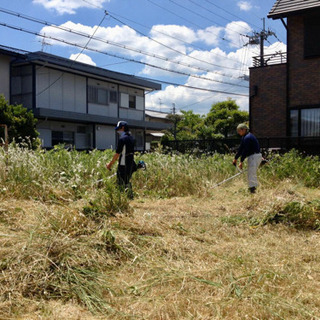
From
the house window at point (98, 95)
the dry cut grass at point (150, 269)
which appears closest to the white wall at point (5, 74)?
the house window at point (98, 95)

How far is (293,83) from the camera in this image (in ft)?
47.8

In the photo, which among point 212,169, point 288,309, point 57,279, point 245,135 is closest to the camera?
point 288,309

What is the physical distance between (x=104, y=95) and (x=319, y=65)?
16.3 metres

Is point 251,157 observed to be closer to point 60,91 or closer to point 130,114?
point 60,91

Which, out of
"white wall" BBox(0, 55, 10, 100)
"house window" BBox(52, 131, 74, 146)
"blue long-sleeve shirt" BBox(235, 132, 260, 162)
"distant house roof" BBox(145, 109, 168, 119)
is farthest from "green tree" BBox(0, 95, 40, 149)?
"distant house roof" BBox(145, 109, 168, 119)

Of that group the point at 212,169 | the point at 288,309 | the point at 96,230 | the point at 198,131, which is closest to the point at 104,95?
the point at 198,131

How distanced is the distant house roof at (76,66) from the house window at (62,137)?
4100mm

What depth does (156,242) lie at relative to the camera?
3.87m

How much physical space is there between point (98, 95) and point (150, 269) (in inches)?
943

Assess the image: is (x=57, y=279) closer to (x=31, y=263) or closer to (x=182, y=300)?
(x=31, y=263)

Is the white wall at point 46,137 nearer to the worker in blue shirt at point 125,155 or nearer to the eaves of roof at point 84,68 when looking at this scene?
the eaves of roof at point 84,68

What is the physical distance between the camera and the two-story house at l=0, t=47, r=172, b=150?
21.4 metres

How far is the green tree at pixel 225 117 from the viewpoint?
35938 mm

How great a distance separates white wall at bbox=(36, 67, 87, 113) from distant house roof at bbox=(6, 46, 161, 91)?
67cm
